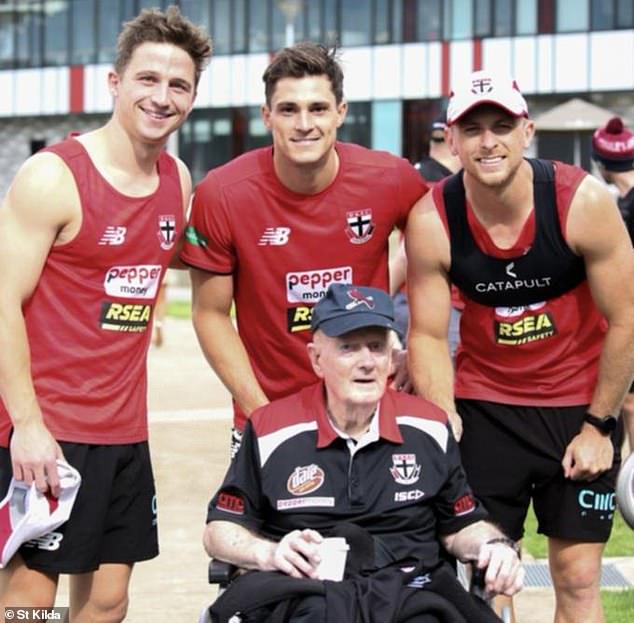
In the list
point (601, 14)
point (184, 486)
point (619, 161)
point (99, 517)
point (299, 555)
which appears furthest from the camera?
point (601, 14)

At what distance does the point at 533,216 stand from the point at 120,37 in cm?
152

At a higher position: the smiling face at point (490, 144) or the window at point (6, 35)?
the window at point (6, 35)

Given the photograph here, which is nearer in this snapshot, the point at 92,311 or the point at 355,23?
the point at 92,311

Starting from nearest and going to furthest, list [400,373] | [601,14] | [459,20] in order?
[400,373], [601,14], [459,20]

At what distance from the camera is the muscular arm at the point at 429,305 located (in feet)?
15.6

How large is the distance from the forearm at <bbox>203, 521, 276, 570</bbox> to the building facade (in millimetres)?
31995

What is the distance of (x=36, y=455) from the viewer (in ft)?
14.2

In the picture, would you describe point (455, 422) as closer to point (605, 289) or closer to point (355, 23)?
point (605, 289)

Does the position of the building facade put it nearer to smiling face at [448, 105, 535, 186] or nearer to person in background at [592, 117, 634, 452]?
person in background at [592, 117, 634, 452]

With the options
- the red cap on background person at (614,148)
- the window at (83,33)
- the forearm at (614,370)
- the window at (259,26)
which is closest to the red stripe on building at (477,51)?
the window at (259,26)

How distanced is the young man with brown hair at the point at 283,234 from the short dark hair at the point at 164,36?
25cm

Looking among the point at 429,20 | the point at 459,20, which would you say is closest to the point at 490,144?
the point at 459,20

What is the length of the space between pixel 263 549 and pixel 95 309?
40.7 inches

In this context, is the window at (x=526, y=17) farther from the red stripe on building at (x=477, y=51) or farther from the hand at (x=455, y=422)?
the hand at (x=455, y=422)
